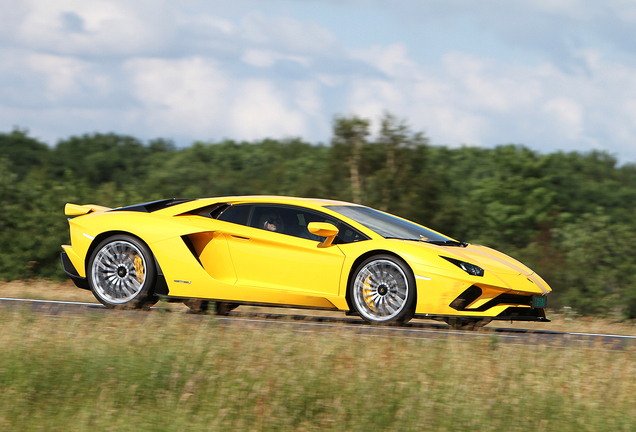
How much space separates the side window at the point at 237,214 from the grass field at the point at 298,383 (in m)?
1.92

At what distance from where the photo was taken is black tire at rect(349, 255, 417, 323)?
24.0 ft

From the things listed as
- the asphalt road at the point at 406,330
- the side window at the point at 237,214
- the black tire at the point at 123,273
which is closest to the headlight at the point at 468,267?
the asphalt road at the point at 406,330

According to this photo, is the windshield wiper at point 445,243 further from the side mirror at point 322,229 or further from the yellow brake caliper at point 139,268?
the yellow brake caliper at point 139,268

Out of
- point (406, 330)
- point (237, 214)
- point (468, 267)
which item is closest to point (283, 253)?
point (237, 214)

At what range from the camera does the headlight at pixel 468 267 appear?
717 centimetres

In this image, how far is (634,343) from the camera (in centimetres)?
712

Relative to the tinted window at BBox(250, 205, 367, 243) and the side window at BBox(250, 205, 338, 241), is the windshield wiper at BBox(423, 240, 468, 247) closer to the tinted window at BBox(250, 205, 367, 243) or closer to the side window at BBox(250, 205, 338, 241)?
the tinted window at BBox(250, 205, 367, 243)

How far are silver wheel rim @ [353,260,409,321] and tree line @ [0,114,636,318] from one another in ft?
81.3

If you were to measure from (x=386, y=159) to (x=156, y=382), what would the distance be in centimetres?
3358

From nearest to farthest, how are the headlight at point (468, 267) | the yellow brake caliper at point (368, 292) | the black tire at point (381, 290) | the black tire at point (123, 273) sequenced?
the headlight at point (468, 267) < the black tire at point (381, 290) < the yellow brake caliper at point (368, 292) < the black tire at point (123, 273)

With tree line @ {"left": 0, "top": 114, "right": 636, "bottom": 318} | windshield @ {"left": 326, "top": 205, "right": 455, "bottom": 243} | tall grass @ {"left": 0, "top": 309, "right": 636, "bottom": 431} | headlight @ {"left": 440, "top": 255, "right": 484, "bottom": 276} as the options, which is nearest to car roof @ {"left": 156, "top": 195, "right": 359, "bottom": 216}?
windshield @ {"left": 326, "top": 205, "right": 455, "bottom": 243}

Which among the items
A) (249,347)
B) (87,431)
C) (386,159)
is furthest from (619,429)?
(386,159)

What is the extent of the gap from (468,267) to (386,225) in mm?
1184

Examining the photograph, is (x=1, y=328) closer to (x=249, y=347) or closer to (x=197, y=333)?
(x=197, y=333)
